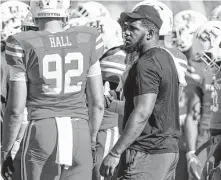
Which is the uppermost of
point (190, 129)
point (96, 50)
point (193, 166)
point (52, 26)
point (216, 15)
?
point (52, 26)

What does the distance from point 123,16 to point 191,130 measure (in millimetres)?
4578

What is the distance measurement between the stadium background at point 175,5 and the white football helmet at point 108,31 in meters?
2.30

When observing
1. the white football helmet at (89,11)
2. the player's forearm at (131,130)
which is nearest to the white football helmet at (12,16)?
Result: the white football helmet at (89,11)

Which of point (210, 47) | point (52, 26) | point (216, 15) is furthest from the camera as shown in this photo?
point (216, 15)

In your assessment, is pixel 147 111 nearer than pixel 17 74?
Yes

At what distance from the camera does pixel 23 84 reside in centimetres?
518

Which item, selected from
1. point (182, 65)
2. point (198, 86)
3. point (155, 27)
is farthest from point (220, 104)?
point (198, 86)

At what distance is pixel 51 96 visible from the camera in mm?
5238

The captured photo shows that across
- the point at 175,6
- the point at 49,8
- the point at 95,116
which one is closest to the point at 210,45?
the point at 175,6

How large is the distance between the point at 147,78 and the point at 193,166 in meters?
4.17

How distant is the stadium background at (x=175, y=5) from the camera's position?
10.4 meters

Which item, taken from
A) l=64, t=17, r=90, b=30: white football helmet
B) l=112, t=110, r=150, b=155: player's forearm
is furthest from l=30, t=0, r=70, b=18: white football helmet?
l=64, t=17, r=90, b=30: white football helmet

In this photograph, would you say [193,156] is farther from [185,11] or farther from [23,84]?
[23,84]

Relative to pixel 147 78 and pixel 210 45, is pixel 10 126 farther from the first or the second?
pixel 210 45
